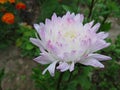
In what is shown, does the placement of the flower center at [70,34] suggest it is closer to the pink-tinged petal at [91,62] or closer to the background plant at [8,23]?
the pink-tinged petal at [91,62]

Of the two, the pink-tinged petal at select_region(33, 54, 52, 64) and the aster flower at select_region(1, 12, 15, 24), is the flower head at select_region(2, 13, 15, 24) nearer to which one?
the aster flower at select_region(1, 12, 15, 24)

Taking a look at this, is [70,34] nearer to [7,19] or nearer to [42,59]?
[42,59]

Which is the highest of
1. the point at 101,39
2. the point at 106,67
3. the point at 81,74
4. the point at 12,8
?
the point at 101,39

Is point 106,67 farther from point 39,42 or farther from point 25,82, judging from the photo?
point 39,42

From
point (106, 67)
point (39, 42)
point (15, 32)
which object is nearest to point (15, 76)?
point (15, 32)

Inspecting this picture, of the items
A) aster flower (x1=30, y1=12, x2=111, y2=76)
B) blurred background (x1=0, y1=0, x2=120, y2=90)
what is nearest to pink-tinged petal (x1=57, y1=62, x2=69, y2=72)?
aster flower (x1=30, y1=12, x2=111, y2=76)

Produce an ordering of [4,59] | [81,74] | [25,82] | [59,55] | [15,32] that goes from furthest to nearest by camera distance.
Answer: [15,32], [4,59], [25,82], [81,74], [59,55]

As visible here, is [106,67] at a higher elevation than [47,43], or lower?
lower
